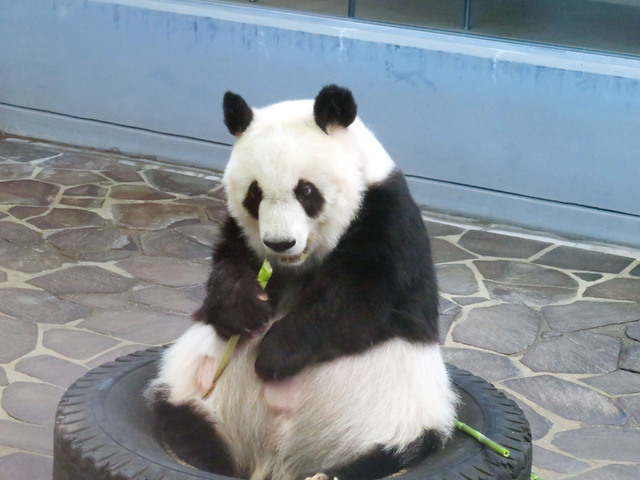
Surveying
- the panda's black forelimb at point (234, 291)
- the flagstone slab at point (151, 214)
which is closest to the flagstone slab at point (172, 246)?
the flagstone slab at point (151, 214)

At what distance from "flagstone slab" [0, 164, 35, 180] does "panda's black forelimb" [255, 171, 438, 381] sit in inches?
201

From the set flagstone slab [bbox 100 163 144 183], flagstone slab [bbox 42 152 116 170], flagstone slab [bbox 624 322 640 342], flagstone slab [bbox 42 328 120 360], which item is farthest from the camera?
flagstone slab [bbox 42 152 116 170]

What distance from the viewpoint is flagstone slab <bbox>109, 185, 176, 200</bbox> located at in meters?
6.83

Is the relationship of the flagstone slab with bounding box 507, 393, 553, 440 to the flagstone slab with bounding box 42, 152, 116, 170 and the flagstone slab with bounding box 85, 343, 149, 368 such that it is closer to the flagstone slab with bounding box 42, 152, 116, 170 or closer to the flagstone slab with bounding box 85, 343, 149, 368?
the flagstone slab with bounding box 85, 343, 149, 368

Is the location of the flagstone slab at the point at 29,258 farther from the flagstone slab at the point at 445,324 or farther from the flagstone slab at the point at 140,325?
the flagstone slab at the point at 445,324

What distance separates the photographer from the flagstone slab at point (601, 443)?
391cm

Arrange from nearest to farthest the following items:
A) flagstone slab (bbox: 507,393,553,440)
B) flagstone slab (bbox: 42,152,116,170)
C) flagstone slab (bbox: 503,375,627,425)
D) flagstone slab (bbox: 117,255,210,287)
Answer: flagstone slab (bbox: 507,393,553,440) < flagstone slab (bbox: 503,375,627,425) < flagstone slab (bbox: 117,255,210,287) < flagstone slab (bbox: 42,152,116,170)

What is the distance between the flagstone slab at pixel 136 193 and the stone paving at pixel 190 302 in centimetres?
2

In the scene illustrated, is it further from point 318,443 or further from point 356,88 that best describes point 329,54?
point 318,443

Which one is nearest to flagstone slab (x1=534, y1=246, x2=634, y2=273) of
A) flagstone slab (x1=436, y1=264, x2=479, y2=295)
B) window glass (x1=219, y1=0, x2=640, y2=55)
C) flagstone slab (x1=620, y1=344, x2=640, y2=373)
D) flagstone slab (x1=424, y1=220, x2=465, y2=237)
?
flagstone slab (x1=436, y1=264, x2=479, y2=295)

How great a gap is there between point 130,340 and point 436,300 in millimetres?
2423

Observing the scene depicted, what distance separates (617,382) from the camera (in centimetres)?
454

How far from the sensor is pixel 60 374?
171 inches

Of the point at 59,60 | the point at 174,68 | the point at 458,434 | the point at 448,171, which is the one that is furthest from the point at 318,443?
the point at 59,60
